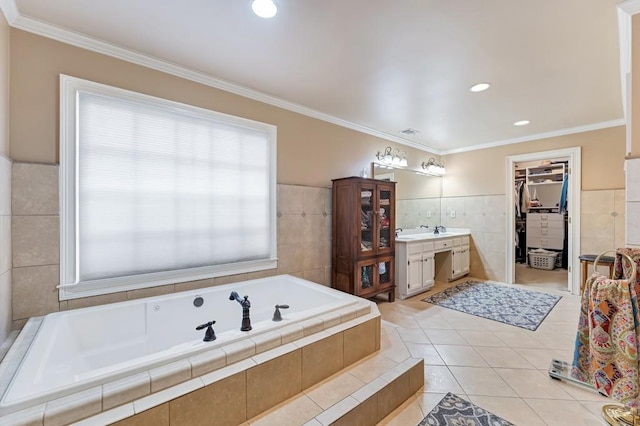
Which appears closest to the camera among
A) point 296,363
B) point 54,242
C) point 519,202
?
point 296,363

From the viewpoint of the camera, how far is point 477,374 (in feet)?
6.58

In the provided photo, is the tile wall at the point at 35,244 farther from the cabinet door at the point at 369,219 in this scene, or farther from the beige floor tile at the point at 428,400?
the cabinet door at the point at 369,219

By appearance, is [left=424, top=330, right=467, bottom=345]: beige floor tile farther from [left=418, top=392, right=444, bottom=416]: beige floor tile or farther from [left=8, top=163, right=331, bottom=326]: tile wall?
[left=8, top=163, right=331, bottom=326]: tile wall

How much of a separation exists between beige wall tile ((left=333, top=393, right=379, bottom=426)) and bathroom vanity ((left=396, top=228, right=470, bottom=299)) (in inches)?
88.6

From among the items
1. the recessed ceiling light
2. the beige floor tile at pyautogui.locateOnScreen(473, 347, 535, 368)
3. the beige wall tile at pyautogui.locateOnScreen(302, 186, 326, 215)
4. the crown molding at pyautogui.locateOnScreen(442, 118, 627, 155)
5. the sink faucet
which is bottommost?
the beige floor tile at pyautogui.locateOnScreen(473, 347, 535, 368)

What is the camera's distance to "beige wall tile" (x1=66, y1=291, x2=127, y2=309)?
186 centimetres

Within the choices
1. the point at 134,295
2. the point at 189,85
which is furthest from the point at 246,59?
the point at 134,295

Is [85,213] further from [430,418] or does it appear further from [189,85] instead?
[430,418]

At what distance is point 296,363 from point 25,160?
2099 millimetres

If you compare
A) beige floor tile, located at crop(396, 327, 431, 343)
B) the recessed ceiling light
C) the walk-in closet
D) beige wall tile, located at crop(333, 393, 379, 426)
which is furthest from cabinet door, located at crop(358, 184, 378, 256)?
the walk-in closet

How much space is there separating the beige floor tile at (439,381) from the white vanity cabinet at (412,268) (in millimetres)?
1550

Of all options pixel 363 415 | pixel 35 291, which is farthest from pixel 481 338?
pixel 35 291

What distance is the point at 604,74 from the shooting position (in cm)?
230

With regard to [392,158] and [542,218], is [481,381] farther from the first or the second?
[542,218]
